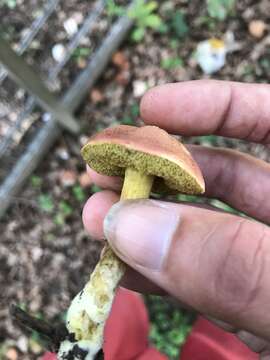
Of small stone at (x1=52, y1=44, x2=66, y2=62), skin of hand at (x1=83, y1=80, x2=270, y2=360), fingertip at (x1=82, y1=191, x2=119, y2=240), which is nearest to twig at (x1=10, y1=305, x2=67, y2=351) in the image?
skin of hand at (x1=83, y1=80, x2=270, y2=360)

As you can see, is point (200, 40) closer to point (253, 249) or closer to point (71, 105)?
point (71, 105)

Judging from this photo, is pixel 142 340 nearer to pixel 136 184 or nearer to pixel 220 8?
pixel 136 184

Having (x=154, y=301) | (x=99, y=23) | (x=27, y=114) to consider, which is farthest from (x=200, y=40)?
(x=154, y=301)

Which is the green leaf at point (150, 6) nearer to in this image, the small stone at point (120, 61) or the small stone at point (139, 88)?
the small stone at point (120, 61)

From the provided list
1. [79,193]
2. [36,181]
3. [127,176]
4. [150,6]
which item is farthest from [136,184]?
[150,6]

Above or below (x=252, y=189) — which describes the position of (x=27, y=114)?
above

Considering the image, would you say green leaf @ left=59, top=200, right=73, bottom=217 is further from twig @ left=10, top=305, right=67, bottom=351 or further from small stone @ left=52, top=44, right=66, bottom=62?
twig @ left=10, top=305, right=67, bottom=351
